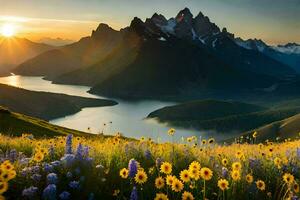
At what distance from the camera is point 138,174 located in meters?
6.99

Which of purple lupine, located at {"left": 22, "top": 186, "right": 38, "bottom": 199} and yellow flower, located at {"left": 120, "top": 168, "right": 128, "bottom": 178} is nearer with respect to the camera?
purple lupine, located at {"left": 22, "top": 186, "right": 38, "bottom": 199}

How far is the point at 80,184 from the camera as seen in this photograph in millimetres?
8141

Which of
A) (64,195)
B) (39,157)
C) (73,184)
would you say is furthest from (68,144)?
(64,195)

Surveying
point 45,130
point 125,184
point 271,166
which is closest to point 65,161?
point 125,184

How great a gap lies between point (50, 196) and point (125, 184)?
2.27 meters

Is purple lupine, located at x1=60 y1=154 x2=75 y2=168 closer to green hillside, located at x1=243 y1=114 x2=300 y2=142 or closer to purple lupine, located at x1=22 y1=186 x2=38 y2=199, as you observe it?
purple lupine, located at x1=22 y1=186 x2=38 y2=199

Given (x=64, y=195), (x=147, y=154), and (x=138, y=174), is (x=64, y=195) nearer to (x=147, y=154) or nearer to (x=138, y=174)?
(x=138, y=174)

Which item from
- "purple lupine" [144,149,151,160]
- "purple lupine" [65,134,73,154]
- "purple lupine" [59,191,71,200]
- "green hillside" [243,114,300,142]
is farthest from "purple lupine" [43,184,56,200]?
"green hillside" [243,114,300,142]

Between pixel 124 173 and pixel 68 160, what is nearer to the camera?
pixel 124 173

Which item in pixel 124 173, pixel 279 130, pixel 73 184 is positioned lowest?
pixel 279 130

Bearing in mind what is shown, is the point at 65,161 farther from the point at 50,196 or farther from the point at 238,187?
the point at 238,187

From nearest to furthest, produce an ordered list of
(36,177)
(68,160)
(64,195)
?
(64,195) < (36,177) < (68,160)

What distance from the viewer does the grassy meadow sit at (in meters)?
7.12

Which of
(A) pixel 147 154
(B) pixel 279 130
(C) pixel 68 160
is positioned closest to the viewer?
(C) pixel 68 160
